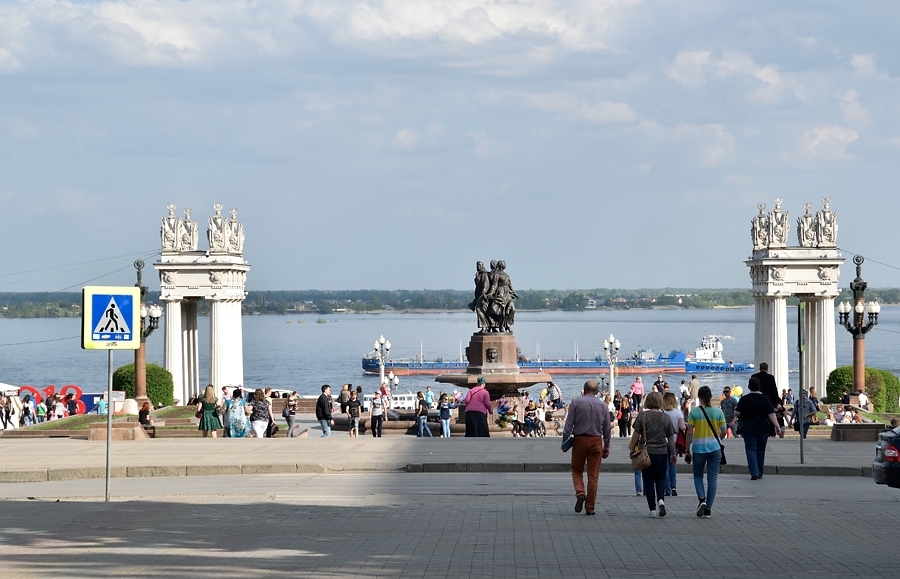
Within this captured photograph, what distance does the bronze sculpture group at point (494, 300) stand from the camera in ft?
131

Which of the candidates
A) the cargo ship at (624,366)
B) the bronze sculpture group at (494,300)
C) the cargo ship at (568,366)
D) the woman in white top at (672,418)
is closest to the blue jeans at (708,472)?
the woman in white top at (672,418)

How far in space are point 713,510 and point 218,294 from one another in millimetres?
50000

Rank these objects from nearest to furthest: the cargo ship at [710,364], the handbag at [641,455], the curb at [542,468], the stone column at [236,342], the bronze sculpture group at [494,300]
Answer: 1. the handbag at [641,455]
2. the curb at [542,468]
3. the bronze sculpture group at [494,300]
4. the stone column at [236,342]
5. the cargo ship at [710,364]

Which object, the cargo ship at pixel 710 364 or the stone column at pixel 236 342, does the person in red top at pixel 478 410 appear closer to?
the stone column at pixel 236 342

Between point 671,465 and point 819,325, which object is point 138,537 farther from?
point 819,325

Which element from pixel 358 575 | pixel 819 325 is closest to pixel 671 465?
pixel 358 575

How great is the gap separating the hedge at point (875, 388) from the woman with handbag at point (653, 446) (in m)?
36.3

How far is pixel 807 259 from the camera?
6103 cm

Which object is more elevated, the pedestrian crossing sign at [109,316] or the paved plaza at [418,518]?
the pedestrian crossing sign at [109,316]

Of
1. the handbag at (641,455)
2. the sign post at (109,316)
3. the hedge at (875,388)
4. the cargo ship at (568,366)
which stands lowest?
the cargo ship at (568,366)

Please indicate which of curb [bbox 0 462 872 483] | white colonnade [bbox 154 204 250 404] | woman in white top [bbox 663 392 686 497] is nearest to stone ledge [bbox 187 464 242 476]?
curb [bbox 0 462 872 483]

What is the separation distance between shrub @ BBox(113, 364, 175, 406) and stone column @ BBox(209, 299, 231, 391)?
26.4 feet

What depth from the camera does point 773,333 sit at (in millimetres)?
61844

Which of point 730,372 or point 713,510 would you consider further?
point 730,372
